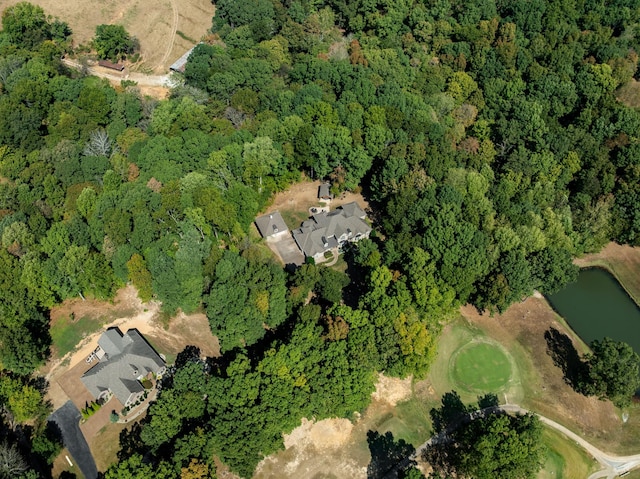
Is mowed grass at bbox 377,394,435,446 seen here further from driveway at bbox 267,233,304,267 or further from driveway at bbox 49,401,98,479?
driveway at bbox 49,401,98,479

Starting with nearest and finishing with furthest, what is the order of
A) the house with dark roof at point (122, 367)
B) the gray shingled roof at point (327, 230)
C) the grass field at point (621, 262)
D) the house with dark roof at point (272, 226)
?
1. the house with dark roof at point (122, 367)
2. the gray shingled roof at point (327, 230)
3. the grass field at point (621, 262)
4. the house with dark roof at point (272, 226)

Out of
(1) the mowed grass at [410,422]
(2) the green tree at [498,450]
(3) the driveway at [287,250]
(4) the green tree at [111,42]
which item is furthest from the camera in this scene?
Result: (4) the green tree at [111,42]

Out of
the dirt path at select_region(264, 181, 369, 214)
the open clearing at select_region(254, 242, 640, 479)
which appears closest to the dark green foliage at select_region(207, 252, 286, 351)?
the open clearing at select_region(254, 242, 640, 479)

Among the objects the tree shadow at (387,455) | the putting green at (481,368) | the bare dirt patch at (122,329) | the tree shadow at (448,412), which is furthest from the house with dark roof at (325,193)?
the tree shadow at (387,455)

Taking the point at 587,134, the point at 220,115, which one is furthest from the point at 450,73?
the point at 220,115

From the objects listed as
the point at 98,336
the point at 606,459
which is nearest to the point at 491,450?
the point at 606,459

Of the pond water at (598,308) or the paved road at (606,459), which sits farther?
the pond water at (598,308)

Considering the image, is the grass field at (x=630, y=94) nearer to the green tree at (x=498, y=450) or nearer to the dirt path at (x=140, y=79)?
the green tree at (x=498, y=450)
